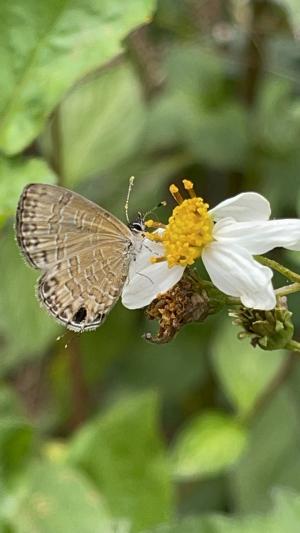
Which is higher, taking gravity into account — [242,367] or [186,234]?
[186,234]

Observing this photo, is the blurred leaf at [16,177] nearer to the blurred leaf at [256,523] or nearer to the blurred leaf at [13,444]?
the blurred leaf at [13,444]

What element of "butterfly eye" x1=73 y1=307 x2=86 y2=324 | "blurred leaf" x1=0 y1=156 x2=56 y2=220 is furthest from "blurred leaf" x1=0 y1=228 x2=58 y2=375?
"butterfly eye" x1=73 y1=307 x2=86 y2=324

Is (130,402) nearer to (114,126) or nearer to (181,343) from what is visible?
(181,343)

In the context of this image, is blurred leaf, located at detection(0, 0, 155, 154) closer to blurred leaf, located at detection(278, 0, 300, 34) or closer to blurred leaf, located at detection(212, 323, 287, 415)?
blurred leaf, located at detection(278, 0, 300, 34)

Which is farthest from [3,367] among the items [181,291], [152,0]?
[181,291]

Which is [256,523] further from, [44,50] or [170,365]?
[170,365]

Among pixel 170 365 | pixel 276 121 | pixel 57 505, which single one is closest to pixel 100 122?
pixel 276 121
